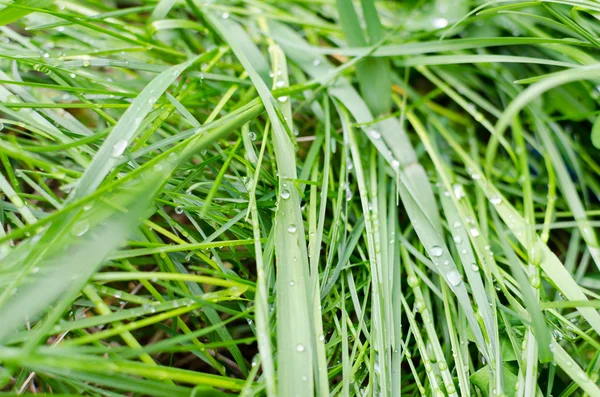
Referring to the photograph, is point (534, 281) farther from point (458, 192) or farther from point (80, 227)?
point (80, 227)

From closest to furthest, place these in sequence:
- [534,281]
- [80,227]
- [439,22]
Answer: [80,227] → [534,281] → [439,22]

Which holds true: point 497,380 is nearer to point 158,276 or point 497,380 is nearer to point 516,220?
point 516,220

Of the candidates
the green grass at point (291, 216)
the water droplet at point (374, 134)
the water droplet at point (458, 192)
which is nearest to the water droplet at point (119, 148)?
the green grass at point (291, 216)

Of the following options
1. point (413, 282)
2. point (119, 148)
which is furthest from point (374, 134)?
point (119, 148)

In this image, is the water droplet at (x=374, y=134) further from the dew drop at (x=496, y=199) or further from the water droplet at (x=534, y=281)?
the water droplet at (x=534, y=281)

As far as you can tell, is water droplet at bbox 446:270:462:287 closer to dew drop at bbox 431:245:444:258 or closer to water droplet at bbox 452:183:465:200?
dew drop at bbox 431:245:444:258

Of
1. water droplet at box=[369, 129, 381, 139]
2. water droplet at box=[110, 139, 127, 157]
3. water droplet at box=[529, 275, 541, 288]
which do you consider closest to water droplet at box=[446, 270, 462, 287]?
water droplet at box=[529, 275, 541, 288]

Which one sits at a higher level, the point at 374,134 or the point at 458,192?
the point at 374,134
